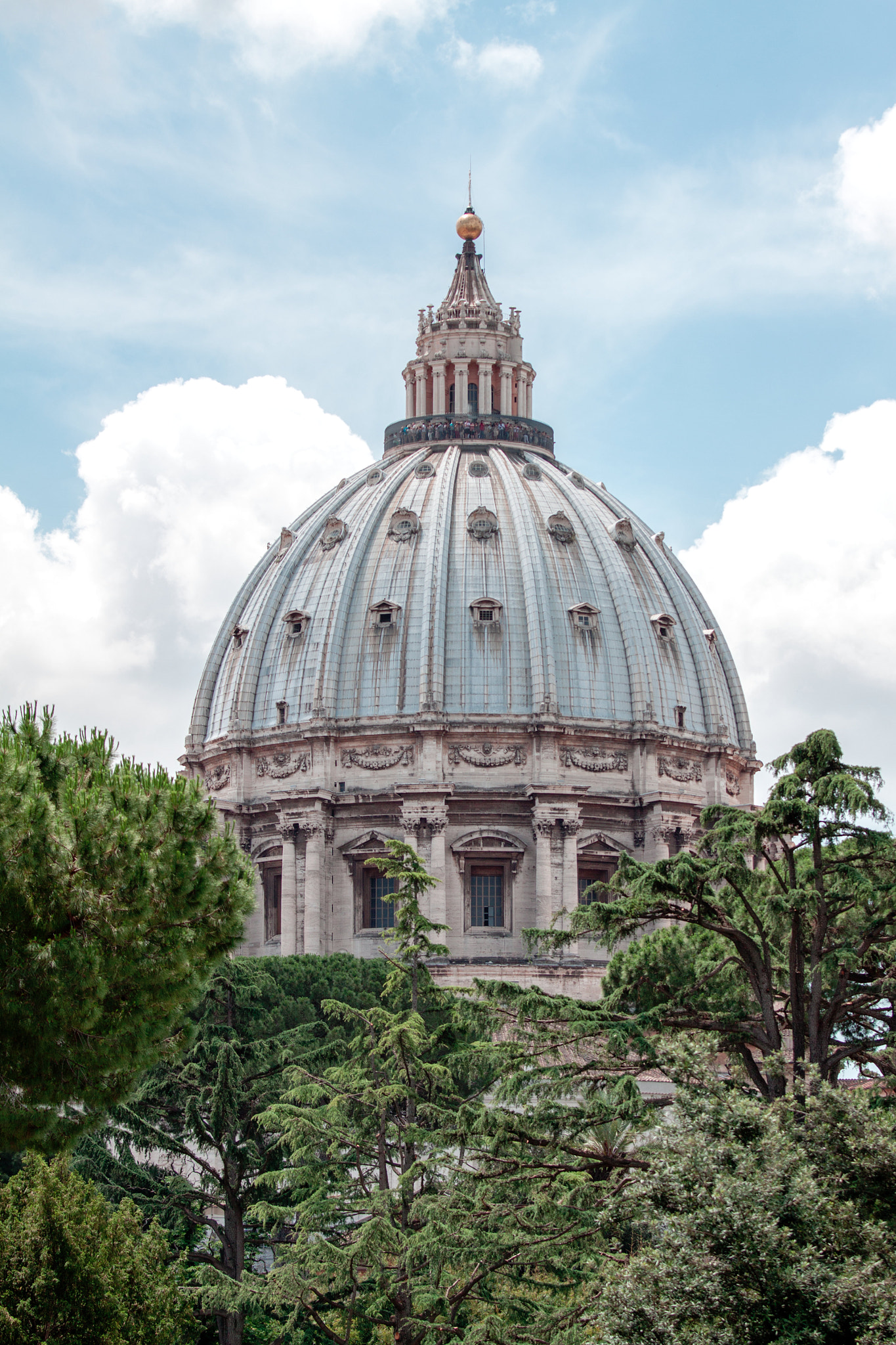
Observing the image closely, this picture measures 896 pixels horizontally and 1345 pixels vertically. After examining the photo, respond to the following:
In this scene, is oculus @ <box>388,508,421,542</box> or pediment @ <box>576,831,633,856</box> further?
oculus @ <box>388,508,421,542</box>

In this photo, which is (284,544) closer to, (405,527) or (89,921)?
(405,527)

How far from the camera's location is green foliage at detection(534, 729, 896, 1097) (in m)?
21.1

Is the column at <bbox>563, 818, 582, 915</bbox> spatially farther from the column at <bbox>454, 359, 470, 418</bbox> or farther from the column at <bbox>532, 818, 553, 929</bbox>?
the column at <bbox>454, 359, 470, 418</bbox>

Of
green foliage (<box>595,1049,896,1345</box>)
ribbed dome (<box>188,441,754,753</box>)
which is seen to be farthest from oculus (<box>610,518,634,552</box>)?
green foliage (<box>595,1049,896,1345</box>)

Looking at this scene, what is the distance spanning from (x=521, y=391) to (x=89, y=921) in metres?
59.3

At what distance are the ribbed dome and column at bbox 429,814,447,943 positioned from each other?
151 inches

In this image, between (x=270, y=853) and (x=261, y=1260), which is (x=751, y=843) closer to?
(x=261, y=1260)

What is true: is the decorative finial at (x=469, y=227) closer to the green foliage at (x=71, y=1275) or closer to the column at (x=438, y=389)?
the column at (x=438, y=389)

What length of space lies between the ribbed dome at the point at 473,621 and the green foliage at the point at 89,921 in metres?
41.4

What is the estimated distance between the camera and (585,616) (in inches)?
2425

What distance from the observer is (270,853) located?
5972cm

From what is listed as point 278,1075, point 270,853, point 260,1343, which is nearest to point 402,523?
point 270,853

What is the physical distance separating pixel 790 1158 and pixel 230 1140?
17.7 m

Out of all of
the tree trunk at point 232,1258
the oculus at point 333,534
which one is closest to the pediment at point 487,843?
the oculus at point 333,534
